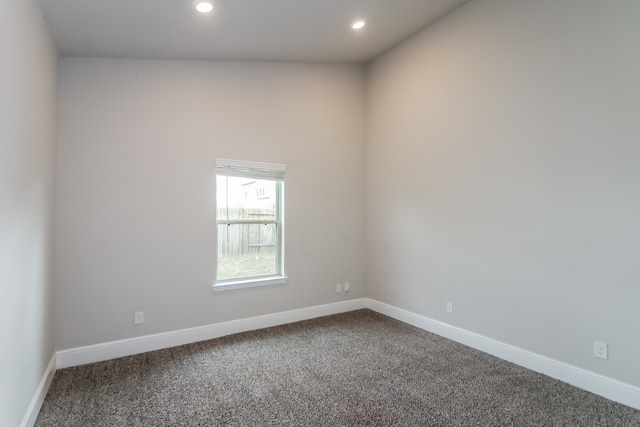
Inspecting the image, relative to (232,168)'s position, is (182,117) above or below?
above

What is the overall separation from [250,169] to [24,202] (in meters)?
2.13

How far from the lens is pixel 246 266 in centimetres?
400

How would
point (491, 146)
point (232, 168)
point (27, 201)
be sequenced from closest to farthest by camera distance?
point (27, 201) → point (491, 146) → point (232, 168)

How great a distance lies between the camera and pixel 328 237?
14.7 ft

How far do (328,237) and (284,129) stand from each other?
1.47 metres

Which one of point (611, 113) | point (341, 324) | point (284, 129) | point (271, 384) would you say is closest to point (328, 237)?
point (341, 324)

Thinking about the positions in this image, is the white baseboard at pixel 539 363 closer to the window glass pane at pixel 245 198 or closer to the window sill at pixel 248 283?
the window sill at pixel 248 283

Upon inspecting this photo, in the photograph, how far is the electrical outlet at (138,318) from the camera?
129 inches

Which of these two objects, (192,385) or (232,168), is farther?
(232,168)

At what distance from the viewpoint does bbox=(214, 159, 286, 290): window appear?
3793mm

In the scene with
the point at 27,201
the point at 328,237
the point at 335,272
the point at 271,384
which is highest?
the point at 27,201

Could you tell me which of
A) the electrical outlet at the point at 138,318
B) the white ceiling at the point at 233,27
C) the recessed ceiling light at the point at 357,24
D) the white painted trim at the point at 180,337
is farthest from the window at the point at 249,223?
the recessed ceiling light at the point at 357,24

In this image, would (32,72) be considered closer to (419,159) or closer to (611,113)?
(419,159)

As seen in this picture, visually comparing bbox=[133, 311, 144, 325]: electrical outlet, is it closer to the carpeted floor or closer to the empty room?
the empty room
